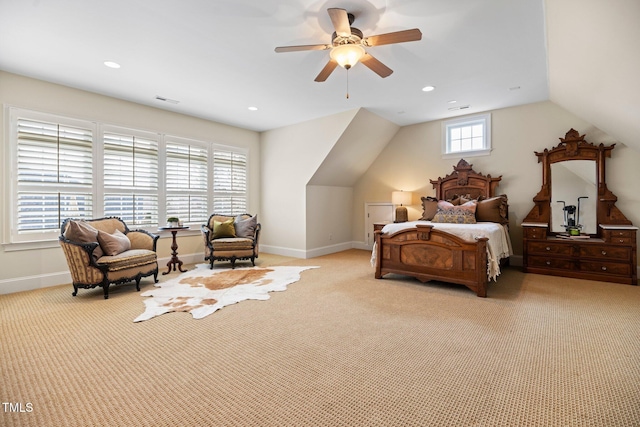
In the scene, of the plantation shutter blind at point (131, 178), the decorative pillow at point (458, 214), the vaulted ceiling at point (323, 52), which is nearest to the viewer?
the vaulted ceiling at point (323, 52)

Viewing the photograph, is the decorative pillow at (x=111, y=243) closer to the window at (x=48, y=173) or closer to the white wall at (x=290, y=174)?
the window at (x=48, y=173)

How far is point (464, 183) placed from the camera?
18.7 ft

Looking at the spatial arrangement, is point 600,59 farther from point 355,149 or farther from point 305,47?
point 355,149

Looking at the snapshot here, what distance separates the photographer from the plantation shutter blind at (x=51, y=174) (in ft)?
12.8

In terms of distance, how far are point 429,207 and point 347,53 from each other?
373cm

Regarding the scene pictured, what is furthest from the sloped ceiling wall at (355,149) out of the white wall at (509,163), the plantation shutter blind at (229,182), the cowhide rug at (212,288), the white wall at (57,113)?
the white wall at (57,113)

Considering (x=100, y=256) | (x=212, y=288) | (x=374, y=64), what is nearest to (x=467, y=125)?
(x=374, y=64)

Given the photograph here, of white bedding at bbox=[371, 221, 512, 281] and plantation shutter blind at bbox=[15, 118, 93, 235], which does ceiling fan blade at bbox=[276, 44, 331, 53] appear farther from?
plantation shutter blind at bbox=[15, 118, 93, 235]

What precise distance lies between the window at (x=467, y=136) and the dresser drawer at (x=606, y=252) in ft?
7.32

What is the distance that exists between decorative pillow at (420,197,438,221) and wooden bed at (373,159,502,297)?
1649mm

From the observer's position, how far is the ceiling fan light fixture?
104 inches

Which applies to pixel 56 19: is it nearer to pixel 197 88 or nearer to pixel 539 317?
pixel 197 88

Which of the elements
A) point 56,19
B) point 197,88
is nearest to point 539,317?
point 197,88

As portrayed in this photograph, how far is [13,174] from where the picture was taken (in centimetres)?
380
